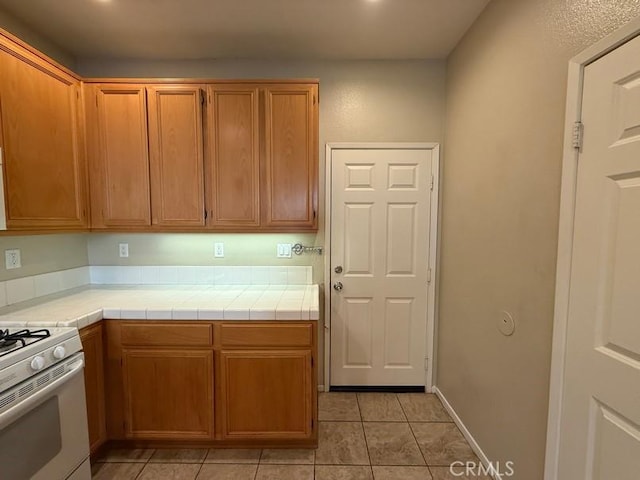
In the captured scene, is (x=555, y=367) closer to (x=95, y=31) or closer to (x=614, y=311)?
(x=614, y=311)

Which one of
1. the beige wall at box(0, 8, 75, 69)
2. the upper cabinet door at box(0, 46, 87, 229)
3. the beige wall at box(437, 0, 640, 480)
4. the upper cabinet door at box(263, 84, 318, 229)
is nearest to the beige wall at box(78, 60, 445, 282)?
the beige wall at box(0, 8, 75, 69)

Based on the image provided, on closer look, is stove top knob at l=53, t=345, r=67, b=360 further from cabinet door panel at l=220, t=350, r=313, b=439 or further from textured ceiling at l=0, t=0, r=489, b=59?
textured ceiling at l=0, t=0, r=489, b=59

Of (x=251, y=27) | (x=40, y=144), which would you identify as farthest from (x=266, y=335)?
(x=251, y=27)

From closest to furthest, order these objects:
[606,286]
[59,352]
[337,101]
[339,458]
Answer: [606,286], [59,352], [339,458], [337,101]

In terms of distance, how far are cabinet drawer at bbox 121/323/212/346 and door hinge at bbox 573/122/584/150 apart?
2024 millimetres

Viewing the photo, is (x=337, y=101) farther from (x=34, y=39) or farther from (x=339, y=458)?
(x=339, y=458)

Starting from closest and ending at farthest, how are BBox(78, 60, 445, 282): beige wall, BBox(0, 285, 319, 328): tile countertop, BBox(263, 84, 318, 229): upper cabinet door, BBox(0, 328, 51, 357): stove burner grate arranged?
1. BBox(0, 328, 51, 357): stove burner grate
2. BBox(0, 285, 319, 328): tile countertop
3. BBox(263, 84, 318, 229): upper cabinet door
4. BBox(78, 60, 445, 282): beige wall

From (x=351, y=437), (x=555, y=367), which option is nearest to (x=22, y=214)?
(x=351, y=437)

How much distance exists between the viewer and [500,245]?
163cm

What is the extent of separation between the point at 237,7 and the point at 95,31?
1075mm

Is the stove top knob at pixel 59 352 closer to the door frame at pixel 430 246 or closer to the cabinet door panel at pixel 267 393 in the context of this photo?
the cabinet door panel at pixel 267 393

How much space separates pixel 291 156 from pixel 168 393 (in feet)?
5.71

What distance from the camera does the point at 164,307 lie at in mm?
1809

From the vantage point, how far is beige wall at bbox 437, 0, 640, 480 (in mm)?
1272
